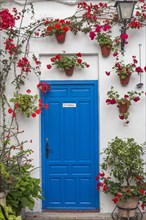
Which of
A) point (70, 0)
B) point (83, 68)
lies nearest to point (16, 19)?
→ point (70, 0)

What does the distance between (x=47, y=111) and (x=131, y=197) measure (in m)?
1.93

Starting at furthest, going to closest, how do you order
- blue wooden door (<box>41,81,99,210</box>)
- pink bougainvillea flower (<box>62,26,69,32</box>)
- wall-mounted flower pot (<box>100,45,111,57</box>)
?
blue wooden door (<box>41,81,99,210</box>) → wall-mounted flower pot (<box>100,45,111,57</box>) → pink bougainvillea flower (<box>62,26,69,32</box>)

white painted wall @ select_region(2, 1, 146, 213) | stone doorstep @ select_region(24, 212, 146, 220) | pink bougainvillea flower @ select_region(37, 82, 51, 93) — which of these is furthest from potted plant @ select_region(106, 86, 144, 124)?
stone doorstep @ select_region(24, 212, 146, 220)

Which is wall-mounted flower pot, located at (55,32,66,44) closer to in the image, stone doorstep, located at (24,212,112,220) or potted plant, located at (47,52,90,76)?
potted plant, located at (47,52,90,76)

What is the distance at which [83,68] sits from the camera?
5605 millimetres

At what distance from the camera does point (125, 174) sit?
5160 mm

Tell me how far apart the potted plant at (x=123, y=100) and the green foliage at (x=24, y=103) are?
1.20 meters

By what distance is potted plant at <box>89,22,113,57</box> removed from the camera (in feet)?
17.5

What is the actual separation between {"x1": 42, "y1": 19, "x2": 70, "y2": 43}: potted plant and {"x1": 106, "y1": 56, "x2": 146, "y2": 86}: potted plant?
96 cm

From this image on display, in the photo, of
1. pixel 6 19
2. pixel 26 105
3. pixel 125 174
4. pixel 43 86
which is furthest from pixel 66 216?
pixel 6 19

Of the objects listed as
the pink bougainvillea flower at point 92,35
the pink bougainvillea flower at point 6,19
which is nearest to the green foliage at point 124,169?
the pink bougainvillea flower at point 92,35

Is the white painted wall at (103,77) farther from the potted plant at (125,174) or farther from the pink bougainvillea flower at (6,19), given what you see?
the pink bougainvillea flower at (6,19)

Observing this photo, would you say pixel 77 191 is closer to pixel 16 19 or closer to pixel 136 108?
pixel 136 108

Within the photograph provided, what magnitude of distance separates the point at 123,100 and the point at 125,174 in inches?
45.3
